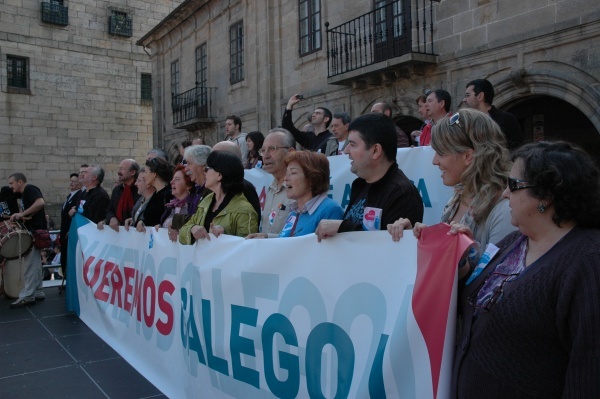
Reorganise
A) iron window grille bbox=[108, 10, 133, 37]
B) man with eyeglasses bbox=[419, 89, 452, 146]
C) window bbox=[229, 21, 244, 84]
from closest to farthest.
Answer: man with eyeglasses bbox=[419, 89, 452, 146] → window bbox=[229, 21, 244, 84] → iron window grille bbox=[108, 10, 133, 37]

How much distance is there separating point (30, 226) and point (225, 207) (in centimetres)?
570

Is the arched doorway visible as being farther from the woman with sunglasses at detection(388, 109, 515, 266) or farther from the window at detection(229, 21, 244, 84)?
the window at detection(229, 21, 244, 84)

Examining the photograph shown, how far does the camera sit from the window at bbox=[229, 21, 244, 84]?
658 inches

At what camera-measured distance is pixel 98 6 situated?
25.8 meters

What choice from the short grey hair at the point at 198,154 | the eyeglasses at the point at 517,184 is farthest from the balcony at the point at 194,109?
the eyeglasses at the point at 517,184

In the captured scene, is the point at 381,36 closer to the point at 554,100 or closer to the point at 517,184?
the point at 554,100

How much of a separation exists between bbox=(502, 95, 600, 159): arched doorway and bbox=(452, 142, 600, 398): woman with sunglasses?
9.14 metres

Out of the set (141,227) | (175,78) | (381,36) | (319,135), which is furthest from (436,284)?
(175,78)

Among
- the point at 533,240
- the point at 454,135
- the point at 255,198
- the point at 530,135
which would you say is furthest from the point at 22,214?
the point at 530,135

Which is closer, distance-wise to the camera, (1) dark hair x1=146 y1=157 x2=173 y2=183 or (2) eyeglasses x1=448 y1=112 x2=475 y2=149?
(2) eyeglasses x1=448 y1=112 x2=475 y2=149

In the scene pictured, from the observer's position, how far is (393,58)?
10.2m

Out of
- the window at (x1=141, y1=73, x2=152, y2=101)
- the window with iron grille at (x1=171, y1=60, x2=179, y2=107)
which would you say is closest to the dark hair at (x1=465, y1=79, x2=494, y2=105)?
the window with iron grille at (x1=171, y1=60, x2=179, y2=107)

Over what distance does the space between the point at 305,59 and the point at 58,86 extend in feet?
50.6

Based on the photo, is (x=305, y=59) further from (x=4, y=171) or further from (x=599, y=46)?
(x=4, y=171)
